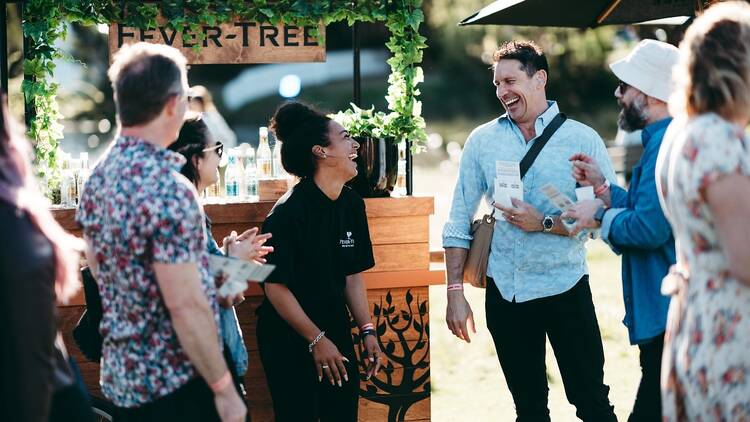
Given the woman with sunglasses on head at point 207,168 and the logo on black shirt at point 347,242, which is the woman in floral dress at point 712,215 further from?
the logo on black shirt at point 347,242

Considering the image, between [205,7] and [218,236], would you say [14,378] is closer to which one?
[218,236]

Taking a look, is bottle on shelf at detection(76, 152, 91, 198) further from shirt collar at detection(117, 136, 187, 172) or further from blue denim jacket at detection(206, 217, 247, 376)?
shirt collar at detection(117, 136, 187, 172)

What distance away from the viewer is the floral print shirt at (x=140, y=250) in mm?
2646

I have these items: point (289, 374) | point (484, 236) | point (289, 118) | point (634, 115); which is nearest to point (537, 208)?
point (484, 236)

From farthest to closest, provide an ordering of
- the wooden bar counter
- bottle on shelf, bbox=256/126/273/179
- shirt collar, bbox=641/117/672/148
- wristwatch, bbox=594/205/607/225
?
bottle on shelf, bbox=256/126/273/179
the wooden bar counter
wristwatch, bbox=594/205/607/225
shirt collar, bbox=641/117/672/148

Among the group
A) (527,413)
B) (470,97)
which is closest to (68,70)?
(527,413)

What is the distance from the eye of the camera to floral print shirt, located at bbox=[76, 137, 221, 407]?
2.65 meters

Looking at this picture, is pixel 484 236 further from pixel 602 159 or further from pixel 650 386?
pixel 650 386

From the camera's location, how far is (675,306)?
2789 mm

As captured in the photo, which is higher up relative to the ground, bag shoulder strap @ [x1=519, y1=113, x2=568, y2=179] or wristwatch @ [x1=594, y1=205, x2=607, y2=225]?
bag shoulder strap @ [x1=519, y1=113, x2=568, y2=179]

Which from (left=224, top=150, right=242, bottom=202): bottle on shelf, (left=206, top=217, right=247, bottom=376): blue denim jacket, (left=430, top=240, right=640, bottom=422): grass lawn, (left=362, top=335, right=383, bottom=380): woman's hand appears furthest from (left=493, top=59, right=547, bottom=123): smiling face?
(left=430, top=240, right=640, bottom=422): grass lawn

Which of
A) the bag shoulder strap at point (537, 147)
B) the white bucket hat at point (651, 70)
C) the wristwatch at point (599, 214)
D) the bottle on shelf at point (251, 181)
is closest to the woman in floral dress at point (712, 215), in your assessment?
the white bucket hat at point (651, 70)

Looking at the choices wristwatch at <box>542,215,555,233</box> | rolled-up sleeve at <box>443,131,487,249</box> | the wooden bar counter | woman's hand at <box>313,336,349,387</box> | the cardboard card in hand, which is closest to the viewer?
the cardboard card in hand

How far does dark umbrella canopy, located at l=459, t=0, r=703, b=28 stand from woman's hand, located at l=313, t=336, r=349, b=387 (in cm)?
206
